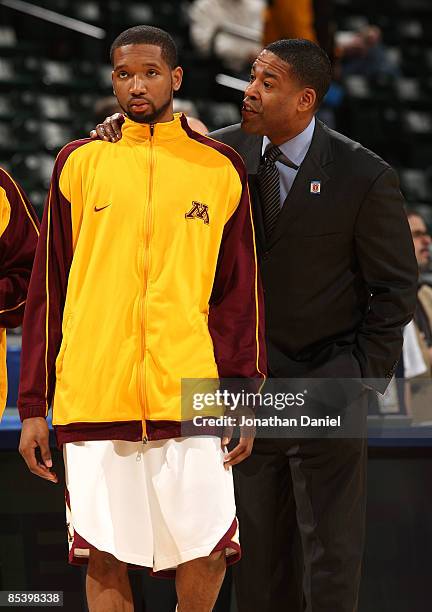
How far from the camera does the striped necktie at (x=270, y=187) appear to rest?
3336mm

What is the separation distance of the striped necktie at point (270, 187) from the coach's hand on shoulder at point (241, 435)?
23.4 inches

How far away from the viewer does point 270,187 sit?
336 centimetres

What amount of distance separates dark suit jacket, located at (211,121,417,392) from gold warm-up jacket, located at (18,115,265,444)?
1.02ft

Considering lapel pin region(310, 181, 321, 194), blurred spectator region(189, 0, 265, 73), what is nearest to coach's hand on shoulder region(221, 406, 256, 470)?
lapel pin region(310, 181, 321, 194)

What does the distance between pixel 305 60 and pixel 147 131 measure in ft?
2.06

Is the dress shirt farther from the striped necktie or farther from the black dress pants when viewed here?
the black dress pants

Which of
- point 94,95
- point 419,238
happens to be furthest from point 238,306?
point 94,95

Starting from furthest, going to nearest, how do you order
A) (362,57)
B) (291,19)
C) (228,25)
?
(362,57) → (228,25) → (291,19)

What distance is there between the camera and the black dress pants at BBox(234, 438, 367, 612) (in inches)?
129

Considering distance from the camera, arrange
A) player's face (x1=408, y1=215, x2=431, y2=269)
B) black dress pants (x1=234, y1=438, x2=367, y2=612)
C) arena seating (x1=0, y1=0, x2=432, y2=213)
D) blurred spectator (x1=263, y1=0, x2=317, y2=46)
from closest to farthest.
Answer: black dress pants (x1=234, y1=438, x2=367, y2=612), player's face (x1=408, y1=215, x2=431, y2=269), blurred spectator (x1=263, y1=0, x2=317, y2=46), arena seating (x1=0, y1=0, x2=432, y2=213)

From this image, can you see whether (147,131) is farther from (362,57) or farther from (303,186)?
(362,57)

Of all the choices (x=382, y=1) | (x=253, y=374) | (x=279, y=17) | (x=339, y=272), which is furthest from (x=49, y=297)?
(x=382, y=1)

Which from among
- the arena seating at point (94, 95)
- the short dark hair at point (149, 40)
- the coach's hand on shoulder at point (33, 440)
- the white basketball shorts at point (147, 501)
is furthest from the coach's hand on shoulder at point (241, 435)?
the arena seating at point (94, 95)

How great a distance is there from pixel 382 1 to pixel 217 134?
9242 mm
